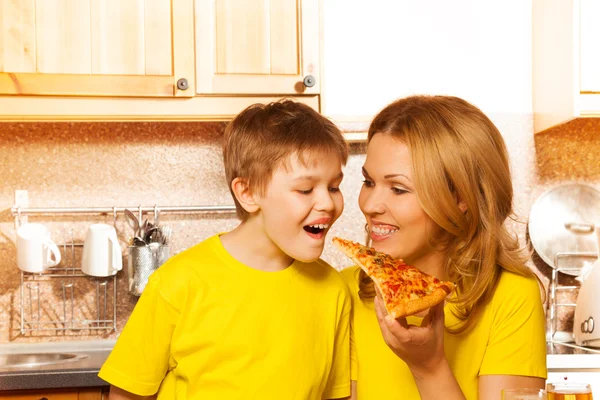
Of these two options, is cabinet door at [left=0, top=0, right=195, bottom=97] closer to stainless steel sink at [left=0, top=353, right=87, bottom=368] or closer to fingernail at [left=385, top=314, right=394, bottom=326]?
stainless steel sink at [left=0, top=353, right=87, bottom=368]

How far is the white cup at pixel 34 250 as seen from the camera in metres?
2.59

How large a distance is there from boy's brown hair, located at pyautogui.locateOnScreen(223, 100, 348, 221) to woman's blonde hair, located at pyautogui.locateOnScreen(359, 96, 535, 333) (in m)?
0.15

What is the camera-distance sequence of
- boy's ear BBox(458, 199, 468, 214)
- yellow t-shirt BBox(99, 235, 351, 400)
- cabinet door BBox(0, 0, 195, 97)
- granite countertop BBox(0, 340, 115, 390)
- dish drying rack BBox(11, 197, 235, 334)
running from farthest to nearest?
1. dish drying rack BBox(11, 197, 235, 334)
2. cabinet door BBox(0, 0, 195, 97)
3. granite countertop BBox(0, 340, 115, 390)
4. boy's ear BBox(458, 199, 468, 214)
5. yellow t-shirt BBox(99, 235, 351, 400)

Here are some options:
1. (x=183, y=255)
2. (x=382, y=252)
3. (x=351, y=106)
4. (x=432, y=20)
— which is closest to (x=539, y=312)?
(x=382, y=252)

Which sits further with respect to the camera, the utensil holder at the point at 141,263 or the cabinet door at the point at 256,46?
the utensil holder at the point at 141,263

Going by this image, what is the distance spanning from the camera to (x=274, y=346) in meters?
1.51

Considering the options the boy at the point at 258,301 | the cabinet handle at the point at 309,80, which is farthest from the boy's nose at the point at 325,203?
the cabinet handle at the point at 309,80

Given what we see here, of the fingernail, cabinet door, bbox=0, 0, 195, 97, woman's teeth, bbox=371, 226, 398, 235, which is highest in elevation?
cabinet door, bbox=0, 0, 195, 97

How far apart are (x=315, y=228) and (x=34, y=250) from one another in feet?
4.52

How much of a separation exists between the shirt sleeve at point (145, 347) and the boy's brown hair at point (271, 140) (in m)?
0.28

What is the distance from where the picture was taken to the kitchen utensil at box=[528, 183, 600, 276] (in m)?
2.90

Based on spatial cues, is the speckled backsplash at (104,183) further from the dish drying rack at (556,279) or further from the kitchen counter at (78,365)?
the dish drying rack at (556,279)

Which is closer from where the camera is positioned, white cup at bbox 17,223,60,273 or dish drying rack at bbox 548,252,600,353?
white cup at bbox 17,223,60,273

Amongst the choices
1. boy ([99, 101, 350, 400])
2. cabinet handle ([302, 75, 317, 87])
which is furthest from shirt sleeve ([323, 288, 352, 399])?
cabinet handle ([302, 75, 317, 87])
